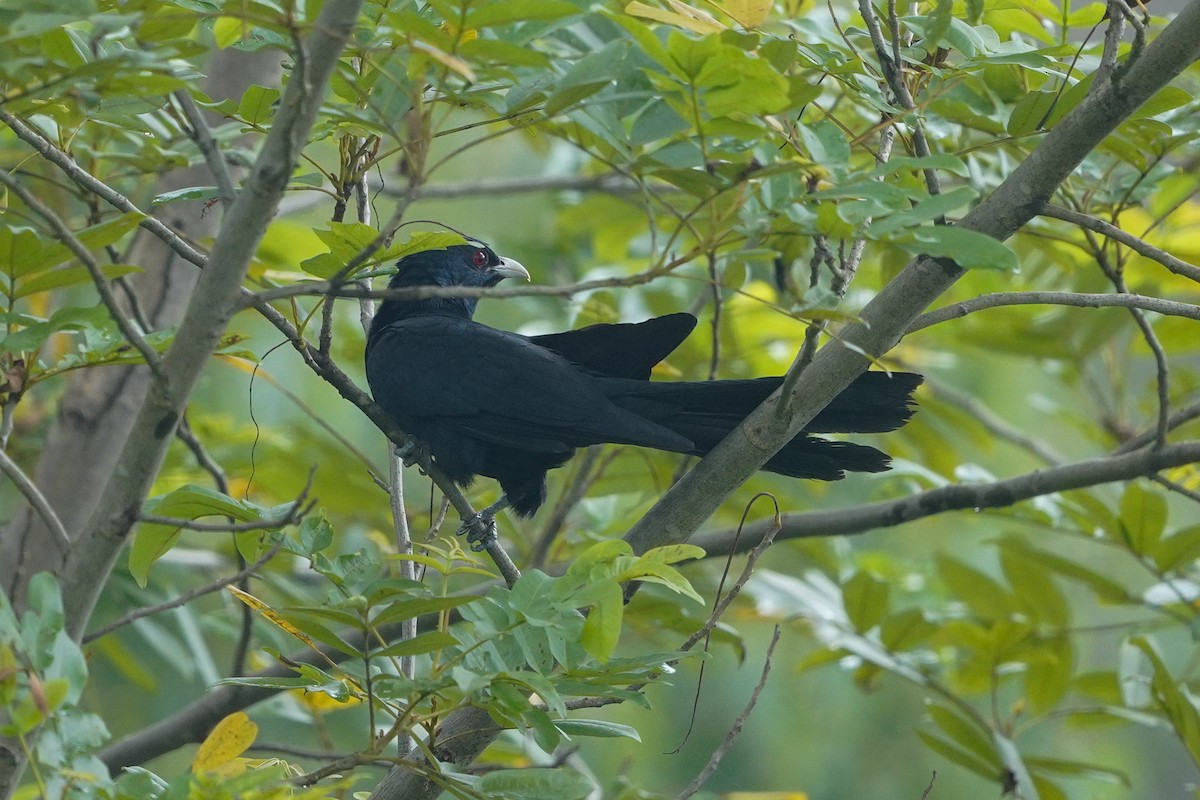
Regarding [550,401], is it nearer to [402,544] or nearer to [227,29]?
[402,544]

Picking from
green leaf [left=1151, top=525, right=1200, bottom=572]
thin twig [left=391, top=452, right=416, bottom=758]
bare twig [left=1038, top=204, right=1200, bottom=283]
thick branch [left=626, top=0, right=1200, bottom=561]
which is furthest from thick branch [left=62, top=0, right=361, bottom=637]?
green leaf [left=1151, top=525, right=1200, bottom=572]

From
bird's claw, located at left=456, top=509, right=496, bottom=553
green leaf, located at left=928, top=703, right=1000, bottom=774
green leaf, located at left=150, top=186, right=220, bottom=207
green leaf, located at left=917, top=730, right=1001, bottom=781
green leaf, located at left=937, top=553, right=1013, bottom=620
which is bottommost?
green leaf, located at left=917, top=730, right=1001, bottom=781

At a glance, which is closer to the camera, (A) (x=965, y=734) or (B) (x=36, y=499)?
(B) (x=36, y=499)

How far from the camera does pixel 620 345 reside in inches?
128

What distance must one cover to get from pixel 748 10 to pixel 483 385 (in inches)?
66.3

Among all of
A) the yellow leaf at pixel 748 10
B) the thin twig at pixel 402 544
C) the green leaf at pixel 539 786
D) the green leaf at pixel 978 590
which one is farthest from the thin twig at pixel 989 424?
the green leaf at pixel 539 786

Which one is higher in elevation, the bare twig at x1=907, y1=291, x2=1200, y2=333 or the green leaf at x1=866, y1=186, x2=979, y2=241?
the green leaf at x1=866, y1=186, x2=979, y2=241

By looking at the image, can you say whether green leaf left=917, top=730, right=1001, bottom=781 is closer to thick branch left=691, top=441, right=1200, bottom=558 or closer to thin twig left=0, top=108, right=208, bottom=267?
thick branch left=691, top=441, right=1200, bottom=558

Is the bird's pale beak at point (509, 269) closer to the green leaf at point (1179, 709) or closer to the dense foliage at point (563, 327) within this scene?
the dense foliage at point (563, 327)

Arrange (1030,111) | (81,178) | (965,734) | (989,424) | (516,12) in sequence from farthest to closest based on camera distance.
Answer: (989,424)
(965,734)
(1030,111)
(81,178)
(516,12)

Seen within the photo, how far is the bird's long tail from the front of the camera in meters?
2.59

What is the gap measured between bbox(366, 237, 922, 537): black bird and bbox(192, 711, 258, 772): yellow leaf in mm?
1268

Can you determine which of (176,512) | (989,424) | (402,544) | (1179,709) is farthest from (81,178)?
(989,424)

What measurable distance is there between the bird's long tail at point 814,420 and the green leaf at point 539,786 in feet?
3.65
